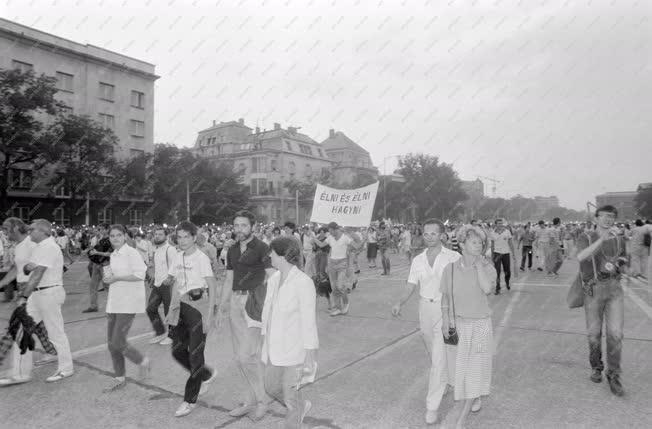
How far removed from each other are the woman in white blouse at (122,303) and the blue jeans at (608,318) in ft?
14.9

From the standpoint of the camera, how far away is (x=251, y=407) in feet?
14.0

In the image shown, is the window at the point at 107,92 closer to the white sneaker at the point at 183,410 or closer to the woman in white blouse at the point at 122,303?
the woman in white blouse at the point at 122,303

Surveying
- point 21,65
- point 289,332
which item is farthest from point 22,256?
point 21,65

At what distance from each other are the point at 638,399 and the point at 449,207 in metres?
56.5

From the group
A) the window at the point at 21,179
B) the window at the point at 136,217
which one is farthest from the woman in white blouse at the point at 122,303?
the window at the point at 136,217

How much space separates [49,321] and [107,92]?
43.8 meters

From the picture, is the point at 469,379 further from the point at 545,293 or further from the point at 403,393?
the point at 545,293

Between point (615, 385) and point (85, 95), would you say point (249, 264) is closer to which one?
point (615, 385)

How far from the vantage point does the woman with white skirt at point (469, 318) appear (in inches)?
147

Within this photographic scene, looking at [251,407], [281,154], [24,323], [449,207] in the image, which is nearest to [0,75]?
[24,323]

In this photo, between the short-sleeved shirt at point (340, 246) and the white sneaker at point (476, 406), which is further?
the short-sleeved shirt at point (340, 246)

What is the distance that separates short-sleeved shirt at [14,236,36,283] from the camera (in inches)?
222

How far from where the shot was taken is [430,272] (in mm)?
4453

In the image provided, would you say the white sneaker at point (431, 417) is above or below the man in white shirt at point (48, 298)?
below
